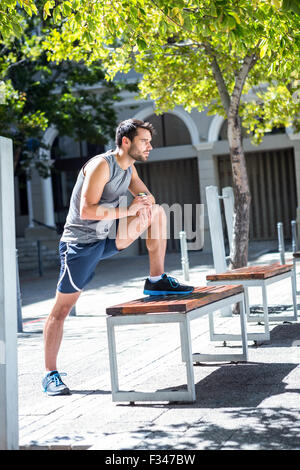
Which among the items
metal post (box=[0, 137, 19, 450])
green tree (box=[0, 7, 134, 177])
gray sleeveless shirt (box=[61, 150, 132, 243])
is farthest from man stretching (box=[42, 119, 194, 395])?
green tree (box=[0, 7, 134, 177])

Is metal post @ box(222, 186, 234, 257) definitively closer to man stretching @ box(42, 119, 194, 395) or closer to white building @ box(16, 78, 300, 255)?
man stretching @ box(42, 119, 194, 395)

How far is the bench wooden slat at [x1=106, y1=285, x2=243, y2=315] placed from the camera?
4.41 m

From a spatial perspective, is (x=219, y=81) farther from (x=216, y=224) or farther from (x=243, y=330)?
(x=243, y=330)

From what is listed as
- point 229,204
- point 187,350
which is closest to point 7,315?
point 187,350

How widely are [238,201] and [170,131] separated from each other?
61.8 feet

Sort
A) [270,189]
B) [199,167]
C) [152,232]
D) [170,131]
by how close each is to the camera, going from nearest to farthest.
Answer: [152,232]
[199,167]
[270,189]
[170,131]

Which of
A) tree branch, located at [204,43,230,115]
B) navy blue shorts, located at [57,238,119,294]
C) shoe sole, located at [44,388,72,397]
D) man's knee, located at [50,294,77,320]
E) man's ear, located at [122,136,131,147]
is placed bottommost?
shoe sole, located at [44,388,72,397]

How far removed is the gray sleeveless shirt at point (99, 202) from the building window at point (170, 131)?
2228cm

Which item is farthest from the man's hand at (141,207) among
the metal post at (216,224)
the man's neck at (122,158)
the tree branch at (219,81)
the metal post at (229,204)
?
the tree branch at (219,81)

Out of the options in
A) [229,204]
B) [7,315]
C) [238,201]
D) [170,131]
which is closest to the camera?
[7,315]

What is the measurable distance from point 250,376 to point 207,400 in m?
0.67

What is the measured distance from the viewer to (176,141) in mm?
27469

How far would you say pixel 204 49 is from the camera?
998cm

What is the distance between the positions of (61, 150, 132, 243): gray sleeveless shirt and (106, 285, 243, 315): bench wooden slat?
1.85 feet
